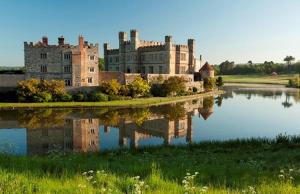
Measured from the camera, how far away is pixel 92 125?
29.4 metres

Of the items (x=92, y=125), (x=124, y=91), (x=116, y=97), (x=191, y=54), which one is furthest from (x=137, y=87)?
(x=191, y=54)

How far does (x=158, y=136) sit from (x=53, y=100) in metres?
23.1

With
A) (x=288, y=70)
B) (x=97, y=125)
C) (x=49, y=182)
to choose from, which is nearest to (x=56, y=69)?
(x=97, y=125)

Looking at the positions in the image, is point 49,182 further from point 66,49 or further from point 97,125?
point 66,49

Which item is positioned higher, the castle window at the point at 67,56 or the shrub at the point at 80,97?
the castle window at the point at 67,56

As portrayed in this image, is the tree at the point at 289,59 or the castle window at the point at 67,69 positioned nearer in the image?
the castle window at the point at 67,69

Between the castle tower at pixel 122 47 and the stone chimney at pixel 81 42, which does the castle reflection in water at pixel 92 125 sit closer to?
the stone chimney at pixel 81 42

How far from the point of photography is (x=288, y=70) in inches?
6216

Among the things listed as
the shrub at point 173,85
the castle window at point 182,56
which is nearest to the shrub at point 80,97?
the shrub at point 173,85

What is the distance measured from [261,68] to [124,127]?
13782cm

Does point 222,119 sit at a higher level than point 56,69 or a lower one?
lower

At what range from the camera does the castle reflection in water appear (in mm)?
22156

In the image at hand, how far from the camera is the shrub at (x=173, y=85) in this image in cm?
5491

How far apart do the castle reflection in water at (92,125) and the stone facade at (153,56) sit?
26.1m
